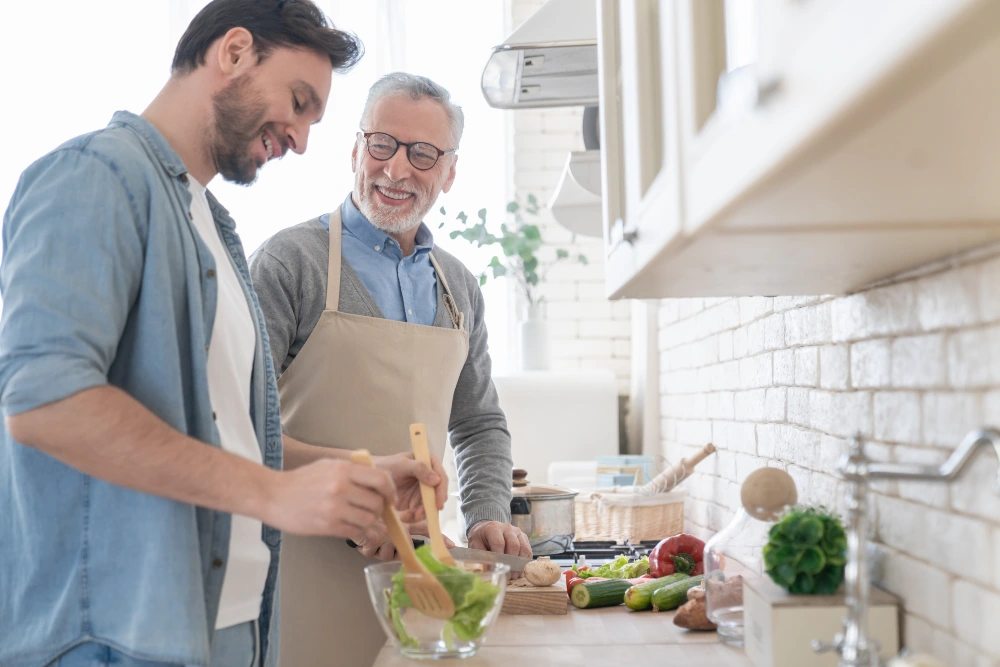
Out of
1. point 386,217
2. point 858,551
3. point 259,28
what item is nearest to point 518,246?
point 386,217

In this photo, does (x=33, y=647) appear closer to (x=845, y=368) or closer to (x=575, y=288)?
(x=845, y=368)

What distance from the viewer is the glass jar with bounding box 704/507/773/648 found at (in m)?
1.35

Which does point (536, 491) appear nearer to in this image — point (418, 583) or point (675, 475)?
point (675, 475)

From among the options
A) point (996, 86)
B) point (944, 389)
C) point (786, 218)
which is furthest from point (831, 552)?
point (996, 86)

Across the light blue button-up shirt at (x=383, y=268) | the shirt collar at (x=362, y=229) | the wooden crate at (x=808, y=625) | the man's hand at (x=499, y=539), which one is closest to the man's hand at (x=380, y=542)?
the man's hand at (x=499, y=539)

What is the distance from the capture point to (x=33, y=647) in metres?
1.07

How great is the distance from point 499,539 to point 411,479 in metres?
0.36

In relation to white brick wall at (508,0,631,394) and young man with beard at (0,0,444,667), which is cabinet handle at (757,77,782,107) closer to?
young man with beard at (0,0,444,667)

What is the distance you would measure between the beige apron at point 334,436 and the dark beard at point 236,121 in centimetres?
61

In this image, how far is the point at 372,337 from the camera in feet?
6.32

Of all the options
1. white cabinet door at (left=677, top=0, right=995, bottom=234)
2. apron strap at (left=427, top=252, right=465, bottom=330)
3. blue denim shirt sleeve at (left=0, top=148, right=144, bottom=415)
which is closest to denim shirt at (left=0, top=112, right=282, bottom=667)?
blue denim shirt sleeve at (left=0, top=148, right=144, bottom=415)

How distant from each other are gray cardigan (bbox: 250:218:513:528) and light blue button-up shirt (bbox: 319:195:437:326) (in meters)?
0.03

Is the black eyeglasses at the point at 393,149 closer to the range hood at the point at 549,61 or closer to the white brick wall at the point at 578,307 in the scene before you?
the range hood at the point at 549,61

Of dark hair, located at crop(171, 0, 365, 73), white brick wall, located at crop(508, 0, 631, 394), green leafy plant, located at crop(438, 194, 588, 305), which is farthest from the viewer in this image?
white brick wall, located at crop(508, 0, 631, 394)
